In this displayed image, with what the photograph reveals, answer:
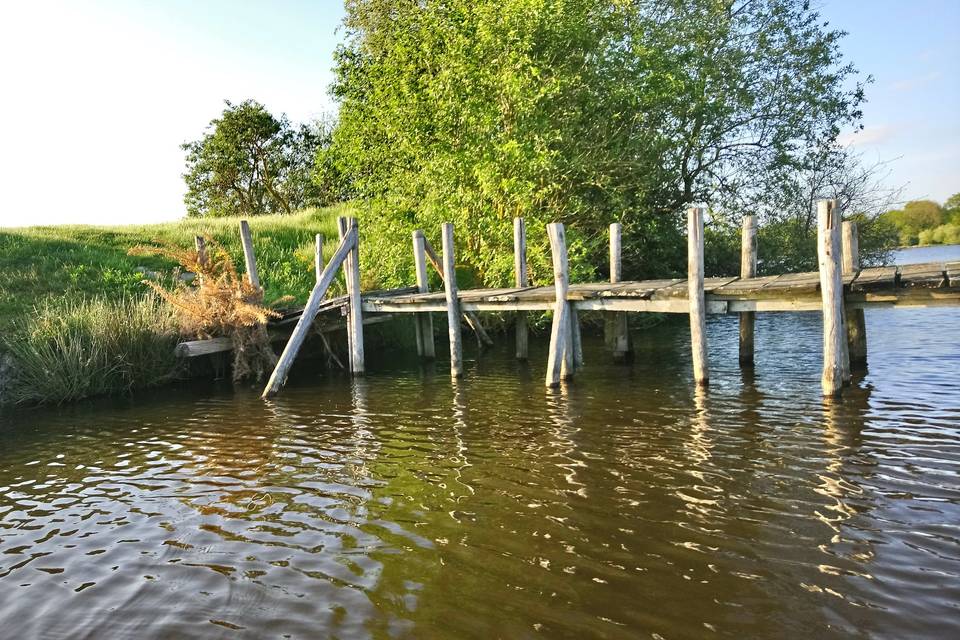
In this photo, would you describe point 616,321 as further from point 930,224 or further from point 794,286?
point 930,224

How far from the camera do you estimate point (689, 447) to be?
7.64 m

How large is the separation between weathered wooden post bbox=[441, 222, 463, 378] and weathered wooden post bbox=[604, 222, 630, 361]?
2838 mm

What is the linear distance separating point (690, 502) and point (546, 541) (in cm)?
141

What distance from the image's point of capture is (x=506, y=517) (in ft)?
19.2

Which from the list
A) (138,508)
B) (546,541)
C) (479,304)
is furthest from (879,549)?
(479,304)

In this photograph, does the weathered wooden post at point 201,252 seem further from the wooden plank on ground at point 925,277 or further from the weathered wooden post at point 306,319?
the wooden plank on ground at point 925,277

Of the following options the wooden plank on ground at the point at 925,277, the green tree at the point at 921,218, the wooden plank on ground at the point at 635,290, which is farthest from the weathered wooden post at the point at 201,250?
the green tree at the point at 921,218

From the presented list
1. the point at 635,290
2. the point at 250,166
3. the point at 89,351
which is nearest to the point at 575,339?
the point at 635,290

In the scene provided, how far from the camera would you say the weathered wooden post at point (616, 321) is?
13188mm

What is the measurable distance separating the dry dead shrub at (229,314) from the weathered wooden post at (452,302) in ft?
11.1

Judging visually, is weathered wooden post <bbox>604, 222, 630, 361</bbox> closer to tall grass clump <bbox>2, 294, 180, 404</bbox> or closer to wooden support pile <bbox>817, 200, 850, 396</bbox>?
wooden support pile <bbox>817, 200, 850, 396</bbox>

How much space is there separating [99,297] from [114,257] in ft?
12.4

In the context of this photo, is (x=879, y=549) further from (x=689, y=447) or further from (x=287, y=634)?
(x=287, y=634)

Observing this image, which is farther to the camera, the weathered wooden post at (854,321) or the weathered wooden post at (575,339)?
the weathered wooden post at (575,339)
